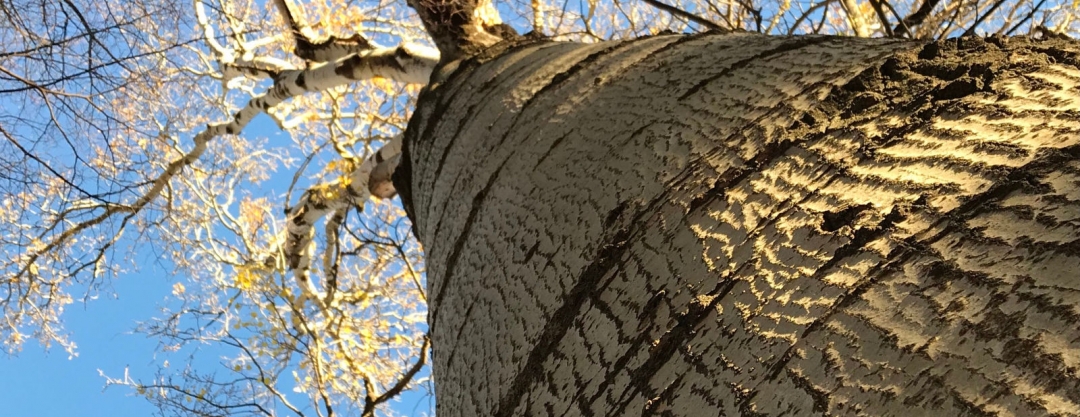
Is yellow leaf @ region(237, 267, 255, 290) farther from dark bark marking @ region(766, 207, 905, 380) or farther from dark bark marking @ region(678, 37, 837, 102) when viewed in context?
dark bark marking @ region(766, 207, 905, 380)

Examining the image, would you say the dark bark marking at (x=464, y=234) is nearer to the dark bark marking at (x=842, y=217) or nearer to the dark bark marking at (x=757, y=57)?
the dark bark marking at (x=757, y=57)

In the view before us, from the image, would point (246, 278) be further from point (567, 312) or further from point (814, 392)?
point (814, 392)

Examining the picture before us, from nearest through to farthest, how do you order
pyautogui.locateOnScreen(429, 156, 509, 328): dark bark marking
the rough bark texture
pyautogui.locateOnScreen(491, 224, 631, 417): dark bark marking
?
the rough bark texture, pyautogui.locateOnScreen(491, 224, 631, 417): dark bark marking, pyautogui.locateOnScreen(429, 156, 509, 328): dark bark marking

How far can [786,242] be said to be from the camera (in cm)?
45

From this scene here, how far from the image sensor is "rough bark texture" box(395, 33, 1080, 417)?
1.08 feet

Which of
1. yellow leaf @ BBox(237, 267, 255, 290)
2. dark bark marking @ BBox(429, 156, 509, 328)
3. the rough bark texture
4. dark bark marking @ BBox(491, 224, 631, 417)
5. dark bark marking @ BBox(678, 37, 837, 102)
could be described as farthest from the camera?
yellow leaf @ BBox(237, 267, 255, 290)

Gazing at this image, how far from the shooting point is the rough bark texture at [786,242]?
33 centimetres

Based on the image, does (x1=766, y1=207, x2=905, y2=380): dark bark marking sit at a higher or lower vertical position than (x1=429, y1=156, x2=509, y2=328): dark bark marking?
lower

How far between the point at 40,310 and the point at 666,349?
17.4ft

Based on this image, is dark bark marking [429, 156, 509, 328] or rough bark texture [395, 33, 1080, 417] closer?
rough bark texture [395, 33, 1080, 417]

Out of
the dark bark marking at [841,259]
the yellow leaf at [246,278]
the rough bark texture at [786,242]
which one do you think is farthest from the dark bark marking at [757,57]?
the yellow leaf at [246,278]

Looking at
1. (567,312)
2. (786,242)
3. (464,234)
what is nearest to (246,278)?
(464,234)

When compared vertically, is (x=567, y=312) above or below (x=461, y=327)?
below

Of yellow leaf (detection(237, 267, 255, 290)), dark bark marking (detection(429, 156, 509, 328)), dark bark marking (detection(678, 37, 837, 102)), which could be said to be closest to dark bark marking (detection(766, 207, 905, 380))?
dark bark marking (detection(678, 37, 837, 102))
